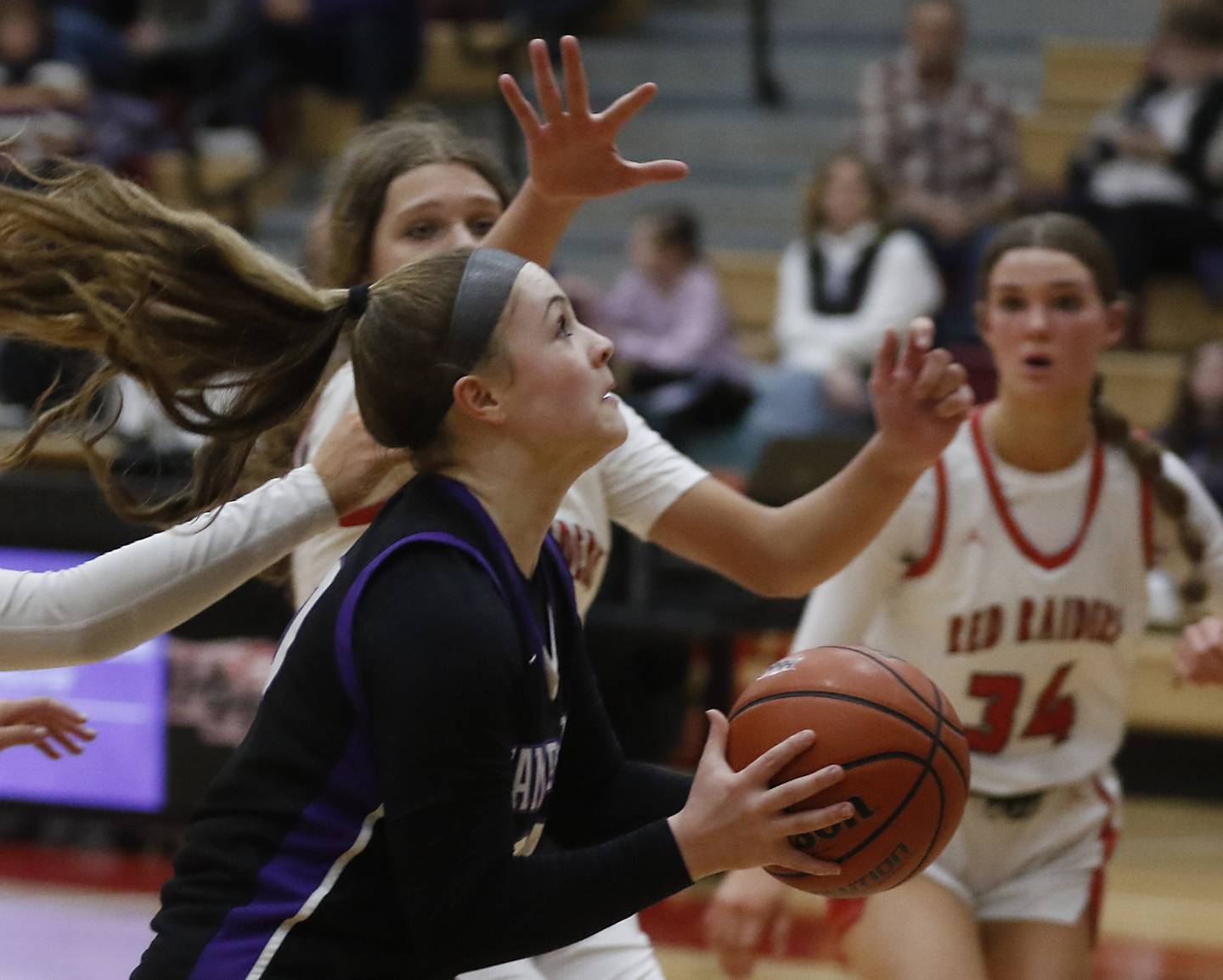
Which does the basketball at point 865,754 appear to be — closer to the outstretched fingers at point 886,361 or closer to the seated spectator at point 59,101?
the outstretched fingers at point 886,361

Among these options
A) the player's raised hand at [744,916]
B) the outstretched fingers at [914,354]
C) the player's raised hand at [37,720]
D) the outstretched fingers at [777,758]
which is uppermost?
the outstretched fingers at [914,354]

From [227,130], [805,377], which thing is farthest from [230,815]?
[227,130]

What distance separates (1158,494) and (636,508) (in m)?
1.06

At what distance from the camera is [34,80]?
28.8ft

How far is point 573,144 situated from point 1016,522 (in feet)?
3.89

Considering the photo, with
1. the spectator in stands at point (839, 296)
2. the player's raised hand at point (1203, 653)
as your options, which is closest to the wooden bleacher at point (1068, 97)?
the spectator in stands at point (839, 296)

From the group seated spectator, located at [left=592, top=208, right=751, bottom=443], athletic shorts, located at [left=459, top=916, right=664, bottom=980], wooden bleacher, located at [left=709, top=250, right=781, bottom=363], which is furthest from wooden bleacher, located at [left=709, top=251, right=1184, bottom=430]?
athletic shorts, located at [left=459, top=916, right=664, bottom=980]

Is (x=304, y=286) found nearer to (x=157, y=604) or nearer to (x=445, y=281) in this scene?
(x=445, y=281)

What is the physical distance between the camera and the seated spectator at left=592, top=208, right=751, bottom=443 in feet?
24.2

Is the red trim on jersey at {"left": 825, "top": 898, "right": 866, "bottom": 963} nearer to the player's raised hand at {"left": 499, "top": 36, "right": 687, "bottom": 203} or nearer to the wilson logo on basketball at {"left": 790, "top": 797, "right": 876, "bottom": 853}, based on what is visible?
the wilson logo on basketball at {"left": 790, "top": 797, "right": 876, "bottom": 853}

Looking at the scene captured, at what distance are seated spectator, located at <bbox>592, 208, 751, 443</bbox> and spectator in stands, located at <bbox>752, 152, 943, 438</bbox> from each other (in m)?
0.23

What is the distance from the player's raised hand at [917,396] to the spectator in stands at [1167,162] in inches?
188

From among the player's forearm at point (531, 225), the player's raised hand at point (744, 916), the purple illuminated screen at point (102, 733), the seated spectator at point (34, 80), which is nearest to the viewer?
the player's forearm at point (531, 225)

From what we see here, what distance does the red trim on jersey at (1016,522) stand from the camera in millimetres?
3475
